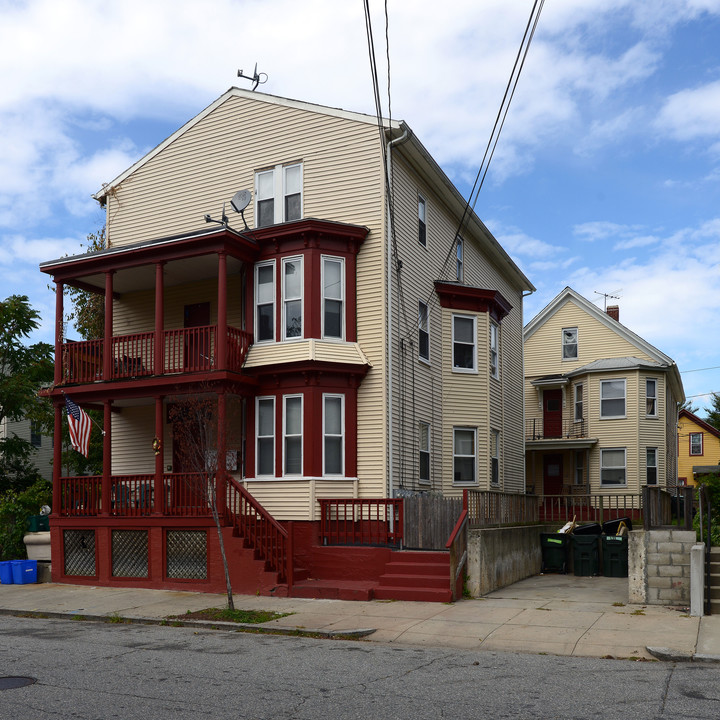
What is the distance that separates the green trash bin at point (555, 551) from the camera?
21.5m

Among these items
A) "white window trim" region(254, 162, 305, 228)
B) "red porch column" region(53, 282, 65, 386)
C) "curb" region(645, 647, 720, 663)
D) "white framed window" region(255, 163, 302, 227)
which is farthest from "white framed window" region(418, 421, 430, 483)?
"curb" region(645, 647, 720, 663)

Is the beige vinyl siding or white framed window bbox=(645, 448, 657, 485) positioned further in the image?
the beige vinyl siding

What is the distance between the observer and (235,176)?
2189 cm

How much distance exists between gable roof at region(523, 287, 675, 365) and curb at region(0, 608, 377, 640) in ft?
92.5

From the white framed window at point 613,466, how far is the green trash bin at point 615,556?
16340 millimetres

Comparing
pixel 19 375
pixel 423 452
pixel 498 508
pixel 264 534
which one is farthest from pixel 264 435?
pixel 19 375

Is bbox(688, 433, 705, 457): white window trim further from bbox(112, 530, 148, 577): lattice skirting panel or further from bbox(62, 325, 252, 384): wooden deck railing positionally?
bbox(112, 530, 148, 577): lattice skirting panel

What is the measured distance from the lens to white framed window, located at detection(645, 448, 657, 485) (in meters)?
36.0

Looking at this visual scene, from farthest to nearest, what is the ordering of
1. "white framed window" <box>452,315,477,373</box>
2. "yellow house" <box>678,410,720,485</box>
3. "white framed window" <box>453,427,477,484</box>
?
"yellow house" <box>678,410,720,485</box>, "white framed window" <box>452,315,477,373</box>, "white framed window" <box>453,427,477,484</box>

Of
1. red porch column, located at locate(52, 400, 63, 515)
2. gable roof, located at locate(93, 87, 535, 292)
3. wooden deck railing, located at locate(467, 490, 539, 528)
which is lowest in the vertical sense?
wooden deck railing, located at locate(467, 490, 539, 528)

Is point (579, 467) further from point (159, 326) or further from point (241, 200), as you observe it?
point (159, 326)

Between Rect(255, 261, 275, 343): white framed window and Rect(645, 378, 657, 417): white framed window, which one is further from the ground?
Rect(255, 261, 275, 343): white framed window

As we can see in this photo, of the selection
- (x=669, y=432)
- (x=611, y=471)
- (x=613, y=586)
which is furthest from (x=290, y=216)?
(x=669, y=432)

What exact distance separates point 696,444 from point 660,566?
44997 millimetres
